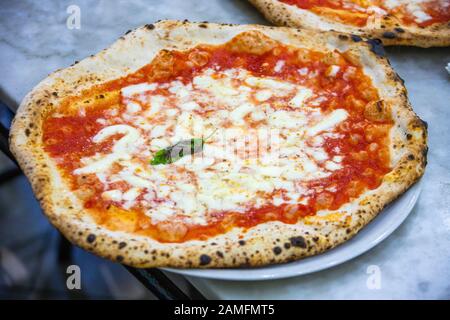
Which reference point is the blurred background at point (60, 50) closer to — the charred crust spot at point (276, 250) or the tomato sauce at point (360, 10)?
the tomato sauce at point (360, 10)

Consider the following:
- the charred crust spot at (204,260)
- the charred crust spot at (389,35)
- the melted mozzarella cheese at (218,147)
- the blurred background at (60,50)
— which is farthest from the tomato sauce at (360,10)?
the charred crust spot at (204,260)

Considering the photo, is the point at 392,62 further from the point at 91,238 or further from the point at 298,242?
the point at 91,238

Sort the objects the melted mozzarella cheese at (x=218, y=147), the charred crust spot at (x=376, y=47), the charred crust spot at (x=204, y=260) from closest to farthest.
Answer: the charred crust spot at (x=204, y=260), the melted mozzarella cheese at (x=218, y=147), the charred crust spot at (x=376, y=47)

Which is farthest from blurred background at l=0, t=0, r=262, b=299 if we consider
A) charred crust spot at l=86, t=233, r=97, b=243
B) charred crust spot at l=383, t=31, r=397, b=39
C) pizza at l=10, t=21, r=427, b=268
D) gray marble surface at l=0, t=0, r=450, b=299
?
charred crust spot at l=86, t=233, r=97, b=243

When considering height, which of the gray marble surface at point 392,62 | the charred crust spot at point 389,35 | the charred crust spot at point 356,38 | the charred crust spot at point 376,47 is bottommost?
the gray marble surface at point 392,62
